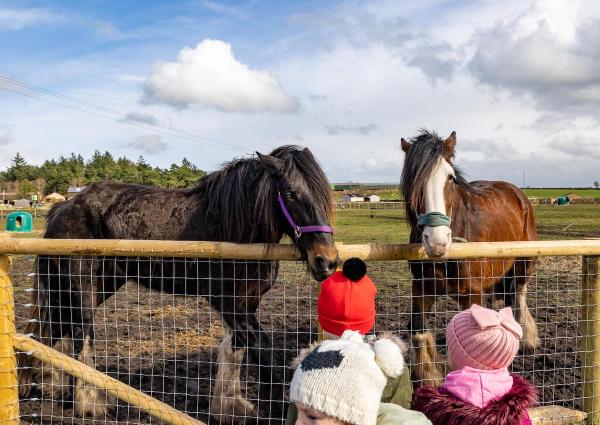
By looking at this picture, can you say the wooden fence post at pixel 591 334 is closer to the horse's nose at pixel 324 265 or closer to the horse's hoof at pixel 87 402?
the horse's nose at pixel 324 265

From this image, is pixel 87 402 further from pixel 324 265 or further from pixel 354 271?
pixel 354 271

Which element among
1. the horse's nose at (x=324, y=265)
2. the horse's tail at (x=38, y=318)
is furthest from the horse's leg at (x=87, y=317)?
the horse's nose at (x=324, y=265)

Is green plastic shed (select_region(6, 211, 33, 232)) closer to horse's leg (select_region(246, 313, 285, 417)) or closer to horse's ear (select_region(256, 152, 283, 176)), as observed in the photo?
horse's leg (select_region(246, 313, 285, 417))

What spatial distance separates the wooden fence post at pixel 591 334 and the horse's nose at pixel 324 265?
2.03 metres

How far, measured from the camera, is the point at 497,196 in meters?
5.91

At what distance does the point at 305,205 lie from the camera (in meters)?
3.41

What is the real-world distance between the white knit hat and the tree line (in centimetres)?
6827

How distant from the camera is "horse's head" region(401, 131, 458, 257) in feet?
11.2

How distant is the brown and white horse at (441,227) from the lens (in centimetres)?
372

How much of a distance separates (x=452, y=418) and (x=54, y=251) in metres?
2.78

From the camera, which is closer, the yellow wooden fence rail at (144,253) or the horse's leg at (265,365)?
the yellow wooden fence rail at (144,253)

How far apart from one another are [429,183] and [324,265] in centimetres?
127

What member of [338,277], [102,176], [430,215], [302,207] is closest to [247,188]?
[302,207]

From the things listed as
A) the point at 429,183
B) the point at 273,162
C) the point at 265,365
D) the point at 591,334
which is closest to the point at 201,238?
the point at 273,162
